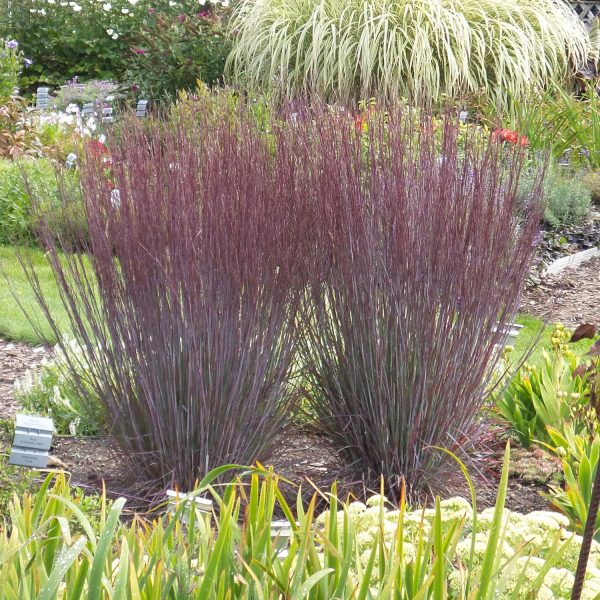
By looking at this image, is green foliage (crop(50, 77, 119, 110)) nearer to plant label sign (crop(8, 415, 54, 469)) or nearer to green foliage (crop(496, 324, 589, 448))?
green foliage (crop(496, 324, 589, 448))

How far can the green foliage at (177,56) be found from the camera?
10961 millimetres

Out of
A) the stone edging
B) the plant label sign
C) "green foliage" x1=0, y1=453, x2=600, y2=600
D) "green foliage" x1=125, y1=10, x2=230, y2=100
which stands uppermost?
"green foliage" x1=125, y1=10, x2=230, y2=100

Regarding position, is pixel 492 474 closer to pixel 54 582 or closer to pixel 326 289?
pixel 326 289

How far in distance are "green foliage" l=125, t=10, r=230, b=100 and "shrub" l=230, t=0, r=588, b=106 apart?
0.44 meters

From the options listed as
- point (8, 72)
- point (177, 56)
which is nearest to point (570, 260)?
point (177, 56)

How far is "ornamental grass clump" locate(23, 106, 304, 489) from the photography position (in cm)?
283

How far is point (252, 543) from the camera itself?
201 centimetres

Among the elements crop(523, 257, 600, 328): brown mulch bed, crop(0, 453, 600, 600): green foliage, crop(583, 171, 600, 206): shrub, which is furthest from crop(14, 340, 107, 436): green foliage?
crop(583, 171, 600, 206): shrub

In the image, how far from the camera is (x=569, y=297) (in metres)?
6.38

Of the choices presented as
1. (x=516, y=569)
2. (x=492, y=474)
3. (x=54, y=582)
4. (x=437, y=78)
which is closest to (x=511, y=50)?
(x=437, y=78)

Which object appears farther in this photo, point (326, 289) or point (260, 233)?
point (326, 289)

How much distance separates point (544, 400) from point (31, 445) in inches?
75.8

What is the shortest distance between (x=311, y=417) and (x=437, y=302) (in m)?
0.68

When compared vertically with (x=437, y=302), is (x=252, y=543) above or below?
below
